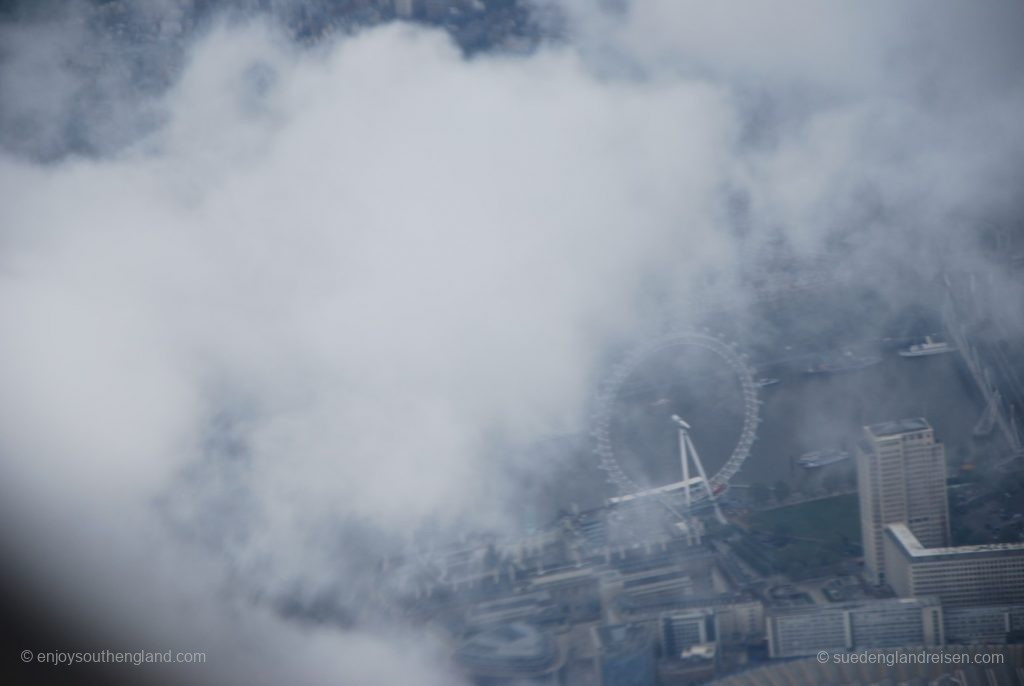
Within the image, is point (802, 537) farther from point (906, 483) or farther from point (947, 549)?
point (947, 549)

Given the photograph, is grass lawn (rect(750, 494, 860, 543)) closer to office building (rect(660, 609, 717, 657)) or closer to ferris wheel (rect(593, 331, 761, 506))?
ferris wheel (rect(593, 331, 761, 506))

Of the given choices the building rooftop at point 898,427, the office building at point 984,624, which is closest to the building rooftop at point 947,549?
the office building at point 984,624

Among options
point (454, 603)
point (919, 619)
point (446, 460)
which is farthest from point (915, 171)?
point (454, 603)

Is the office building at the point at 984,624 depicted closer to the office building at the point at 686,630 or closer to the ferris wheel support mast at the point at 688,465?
the office building at the point at 686,630

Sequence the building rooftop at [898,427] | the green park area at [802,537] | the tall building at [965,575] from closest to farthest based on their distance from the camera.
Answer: the tall building at [965,575]
the green park area at [802,537]
the building rooftop at [898,427]

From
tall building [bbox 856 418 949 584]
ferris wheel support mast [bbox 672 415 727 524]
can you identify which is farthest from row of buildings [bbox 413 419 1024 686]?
ferris wheel support mast [bbox 672 415 727 524]

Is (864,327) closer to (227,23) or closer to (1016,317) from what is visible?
(1016,317)
